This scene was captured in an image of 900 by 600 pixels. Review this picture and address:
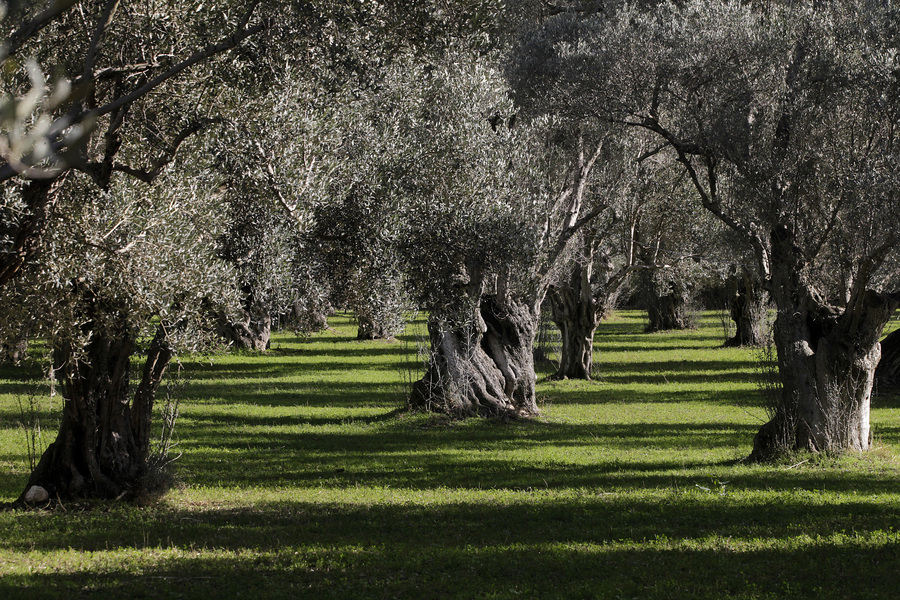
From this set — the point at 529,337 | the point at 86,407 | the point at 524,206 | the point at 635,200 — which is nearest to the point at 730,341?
Answer: the point at 635,200

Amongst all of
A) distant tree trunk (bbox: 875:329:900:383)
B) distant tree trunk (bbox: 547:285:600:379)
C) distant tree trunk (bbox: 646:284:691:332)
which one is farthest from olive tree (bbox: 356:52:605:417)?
distant tree trunk (bbox: 646:284:691:332)

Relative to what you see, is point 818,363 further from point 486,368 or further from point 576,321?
point 576,321

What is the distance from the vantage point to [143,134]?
10344 mm

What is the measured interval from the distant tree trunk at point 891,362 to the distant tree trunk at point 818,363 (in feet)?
40.4

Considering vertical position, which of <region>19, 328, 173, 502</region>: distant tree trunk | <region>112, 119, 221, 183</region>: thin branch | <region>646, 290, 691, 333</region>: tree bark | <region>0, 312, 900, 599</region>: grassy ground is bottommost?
<region>0, 312, 900, 599</region>: grassy ground

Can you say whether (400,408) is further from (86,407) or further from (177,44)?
(177,44)

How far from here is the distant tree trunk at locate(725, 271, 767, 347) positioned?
37.8 m

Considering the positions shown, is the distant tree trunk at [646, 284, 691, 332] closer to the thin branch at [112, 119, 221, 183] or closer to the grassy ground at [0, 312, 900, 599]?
the grassy ground at [0, 312, 900, 599]

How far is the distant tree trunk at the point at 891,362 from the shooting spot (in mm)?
26344

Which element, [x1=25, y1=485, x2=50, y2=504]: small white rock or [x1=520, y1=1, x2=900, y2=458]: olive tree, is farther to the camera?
[x1=520, y1=1, x2=900, y2=458]: olive tree

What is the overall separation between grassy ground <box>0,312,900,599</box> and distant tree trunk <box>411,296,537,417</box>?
711 millimetres

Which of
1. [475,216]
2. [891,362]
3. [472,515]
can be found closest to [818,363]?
[475,216]

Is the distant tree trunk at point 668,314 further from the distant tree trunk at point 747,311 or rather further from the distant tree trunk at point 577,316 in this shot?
the distant tree trunk at point 577,316

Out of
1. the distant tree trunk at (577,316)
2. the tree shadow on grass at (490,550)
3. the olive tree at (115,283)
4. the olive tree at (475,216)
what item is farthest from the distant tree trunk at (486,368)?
the olive tree at (115,283)
